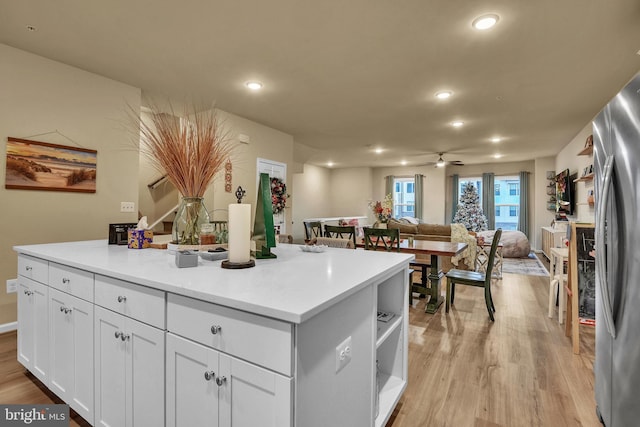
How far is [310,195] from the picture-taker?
10.4 m

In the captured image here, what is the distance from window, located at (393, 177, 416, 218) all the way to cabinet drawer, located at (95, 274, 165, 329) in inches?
388

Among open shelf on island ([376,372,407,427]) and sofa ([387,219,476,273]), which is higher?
sofa ([387,219,476,273])

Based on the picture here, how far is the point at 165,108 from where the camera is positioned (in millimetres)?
4328

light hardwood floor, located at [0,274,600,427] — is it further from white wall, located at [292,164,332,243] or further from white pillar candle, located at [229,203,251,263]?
white wall, located at [292,164,332,243]

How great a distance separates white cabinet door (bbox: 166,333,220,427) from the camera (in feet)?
3.21

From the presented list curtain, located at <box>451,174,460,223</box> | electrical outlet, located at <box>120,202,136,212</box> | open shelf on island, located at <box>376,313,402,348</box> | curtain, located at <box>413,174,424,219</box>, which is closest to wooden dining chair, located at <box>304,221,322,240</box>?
electrical outlet, located at <box>120,202,136,212</box>

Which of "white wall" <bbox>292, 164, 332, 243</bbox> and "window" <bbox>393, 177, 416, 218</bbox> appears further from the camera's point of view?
"window" <bbox>393, 177, 416, 218</bbox>

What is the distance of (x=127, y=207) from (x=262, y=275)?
3206mm

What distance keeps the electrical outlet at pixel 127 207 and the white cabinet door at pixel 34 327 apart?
1.80m

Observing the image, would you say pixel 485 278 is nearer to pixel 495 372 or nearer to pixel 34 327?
pixel 495 372

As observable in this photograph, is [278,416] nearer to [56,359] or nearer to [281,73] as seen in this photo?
[56,359]

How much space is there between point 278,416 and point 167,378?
0.49m

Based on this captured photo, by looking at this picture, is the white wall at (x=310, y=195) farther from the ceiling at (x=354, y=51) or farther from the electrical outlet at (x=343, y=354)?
the electrical outlet at (x=343, y=354)

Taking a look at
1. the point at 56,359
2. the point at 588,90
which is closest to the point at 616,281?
the point at 56,359
